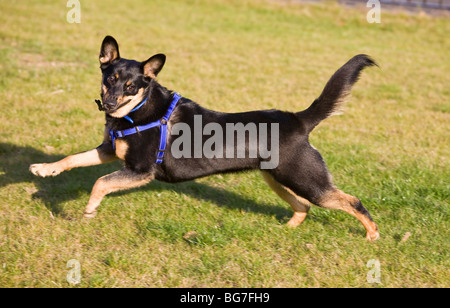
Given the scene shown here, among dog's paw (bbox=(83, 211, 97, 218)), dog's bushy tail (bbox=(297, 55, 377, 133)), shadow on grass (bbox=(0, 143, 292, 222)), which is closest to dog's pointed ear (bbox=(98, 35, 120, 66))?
dog's paw (bbox=(83, 211, 97, 218))

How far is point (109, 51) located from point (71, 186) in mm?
1758

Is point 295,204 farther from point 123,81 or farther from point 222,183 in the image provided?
point 123,81

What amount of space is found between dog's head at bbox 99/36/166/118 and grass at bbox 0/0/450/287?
125 cm

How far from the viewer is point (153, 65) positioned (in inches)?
197

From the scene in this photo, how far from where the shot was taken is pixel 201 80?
10891 mm

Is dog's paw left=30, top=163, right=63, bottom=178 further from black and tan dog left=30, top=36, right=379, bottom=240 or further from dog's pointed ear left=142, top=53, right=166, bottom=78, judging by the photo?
dog's pointed ear left=142, top=53, right=166, bottom=78

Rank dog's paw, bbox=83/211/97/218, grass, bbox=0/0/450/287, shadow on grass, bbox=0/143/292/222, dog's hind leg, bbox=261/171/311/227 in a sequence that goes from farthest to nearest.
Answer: shadow on grass, bbox=0/143/292/222 → dog's hind leg, bbox=261/171/311/227 → dog's paw, bbox=83/211/97/218 → grass, bbox=0/0/450/287

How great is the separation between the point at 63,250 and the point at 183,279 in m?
1.18

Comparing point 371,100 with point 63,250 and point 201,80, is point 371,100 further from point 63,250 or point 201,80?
point 63,250

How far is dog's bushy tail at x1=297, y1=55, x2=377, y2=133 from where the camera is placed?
16.0 feet

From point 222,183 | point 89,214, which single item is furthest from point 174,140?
point 222,183

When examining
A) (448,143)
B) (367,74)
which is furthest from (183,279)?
(367,74)

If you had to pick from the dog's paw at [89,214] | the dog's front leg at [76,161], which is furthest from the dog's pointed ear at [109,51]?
the dog's paw at [89,214]

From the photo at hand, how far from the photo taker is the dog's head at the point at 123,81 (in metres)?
4.78
